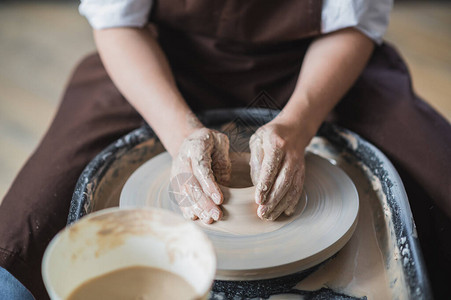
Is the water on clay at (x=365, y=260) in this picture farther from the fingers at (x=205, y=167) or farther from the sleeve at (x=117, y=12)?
the sleeve at (x=117, y=12)

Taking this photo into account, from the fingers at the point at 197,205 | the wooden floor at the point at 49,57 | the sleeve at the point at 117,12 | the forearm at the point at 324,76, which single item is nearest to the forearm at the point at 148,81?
the sleeve at the point at 117,12

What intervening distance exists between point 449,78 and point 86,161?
2601 millimetres

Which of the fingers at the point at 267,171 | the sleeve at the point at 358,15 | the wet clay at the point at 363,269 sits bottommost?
the wet clay at the point at 363,269

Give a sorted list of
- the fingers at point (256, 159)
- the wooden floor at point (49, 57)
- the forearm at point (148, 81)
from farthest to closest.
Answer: the wooden floor at point (49, 57) → the forearm at point (148, 81) → the fingers at point (256, 159)

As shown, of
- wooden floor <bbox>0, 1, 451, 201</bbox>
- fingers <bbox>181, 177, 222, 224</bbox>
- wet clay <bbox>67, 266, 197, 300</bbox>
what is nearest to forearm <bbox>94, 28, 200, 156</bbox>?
fingers <bbox>181, 177, 222, 224</bbox>

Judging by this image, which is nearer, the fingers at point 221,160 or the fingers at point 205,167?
the fingers at point 205,167

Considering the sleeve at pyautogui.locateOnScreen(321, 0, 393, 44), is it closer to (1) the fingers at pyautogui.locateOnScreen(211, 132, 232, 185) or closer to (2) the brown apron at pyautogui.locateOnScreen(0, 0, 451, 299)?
(2) the brown apron at pyautogui.locateOnScreen(0, 0, 451, 299)

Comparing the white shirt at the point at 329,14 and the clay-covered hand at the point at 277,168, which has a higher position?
the white shirt at the point at 329,14

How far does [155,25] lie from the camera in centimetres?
144

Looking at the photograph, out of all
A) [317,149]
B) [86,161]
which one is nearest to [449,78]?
[317,149]

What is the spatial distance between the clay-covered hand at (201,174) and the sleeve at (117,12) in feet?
1.42

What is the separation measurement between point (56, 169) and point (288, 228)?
0.59 metres

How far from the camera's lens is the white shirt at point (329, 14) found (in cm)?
125

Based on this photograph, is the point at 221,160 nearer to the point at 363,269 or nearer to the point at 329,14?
the point at 363,269
